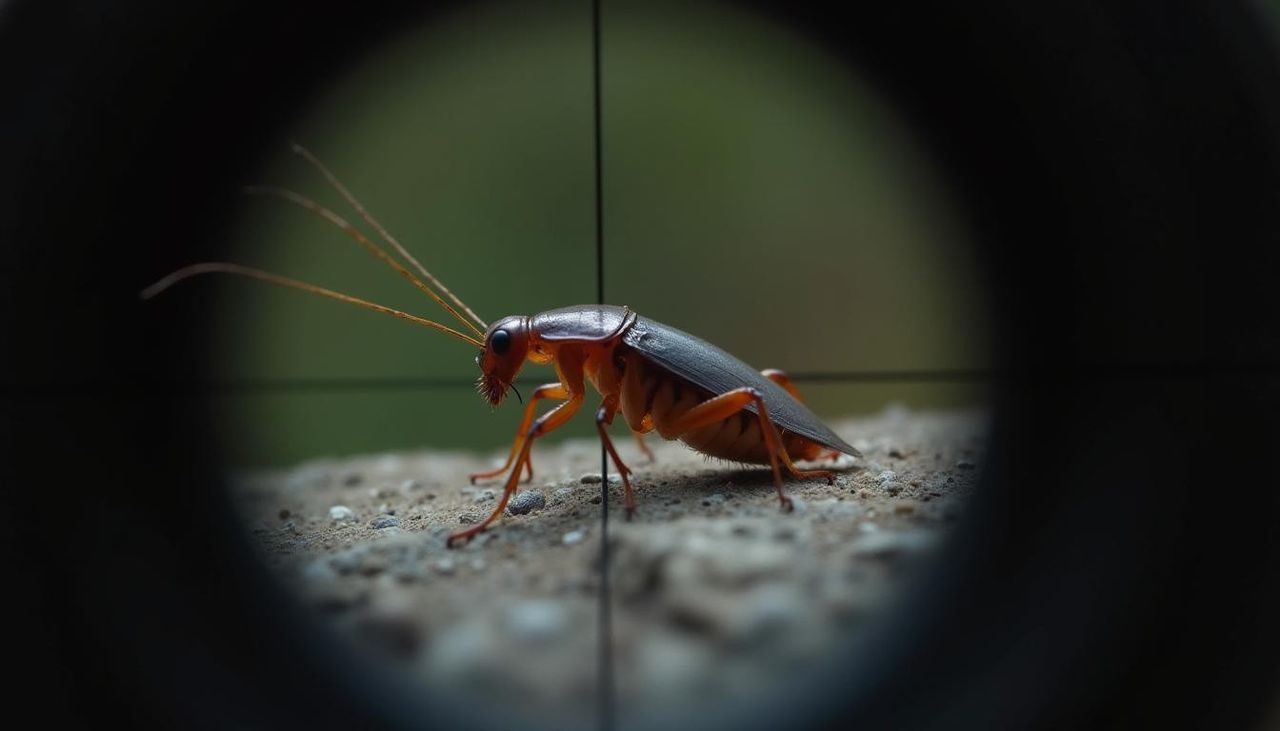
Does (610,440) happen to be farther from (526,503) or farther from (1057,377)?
(1057,377)

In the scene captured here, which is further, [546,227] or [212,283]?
[546,227]

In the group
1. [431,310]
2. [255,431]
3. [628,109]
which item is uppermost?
[628,109]

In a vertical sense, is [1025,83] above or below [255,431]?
above

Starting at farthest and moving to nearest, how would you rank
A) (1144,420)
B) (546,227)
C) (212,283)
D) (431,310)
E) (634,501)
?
(546,227) → (431,310) → (634,501) → (212,283) → (1144,420)

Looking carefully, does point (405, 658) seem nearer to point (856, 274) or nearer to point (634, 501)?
point (634, 501)

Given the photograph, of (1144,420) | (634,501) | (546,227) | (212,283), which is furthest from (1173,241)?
(546,227)

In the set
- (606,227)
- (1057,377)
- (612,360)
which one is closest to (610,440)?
(612,360)

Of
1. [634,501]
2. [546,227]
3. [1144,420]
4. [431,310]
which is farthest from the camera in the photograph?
[546,227]
